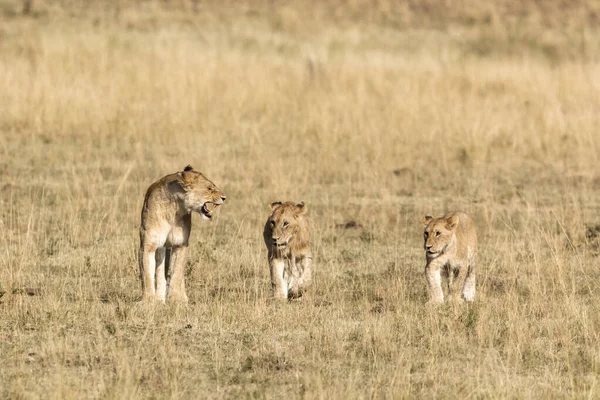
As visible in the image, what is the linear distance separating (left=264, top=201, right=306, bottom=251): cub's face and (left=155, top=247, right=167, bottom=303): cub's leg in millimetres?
852

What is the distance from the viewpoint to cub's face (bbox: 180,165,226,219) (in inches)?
359

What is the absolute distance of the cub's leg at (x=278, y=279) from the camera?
9531 millimetres

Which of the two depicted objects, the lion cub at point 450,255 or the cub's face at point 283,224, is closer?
the lion cub at point 450,255

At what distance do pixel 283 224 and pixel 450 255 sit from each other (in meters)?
1.31

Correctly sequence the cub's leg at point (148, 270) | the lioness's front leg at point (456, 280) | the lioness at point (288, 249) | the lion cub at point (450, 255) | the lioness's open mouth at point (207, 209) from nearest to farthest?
the cub's leg at point (148, 270), the lioness's open mouth at point (207, 209), the lion cub at point (450, 255), the lioness's front leg at point (456, 280), the lioness at point (288, 249)

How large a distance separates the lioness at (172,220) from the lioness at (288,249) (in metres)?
0.60

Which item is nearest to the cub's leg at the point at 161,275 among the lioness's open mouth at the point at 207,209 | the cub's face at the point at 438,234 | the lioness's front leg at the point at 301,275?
the lioness's open mouth at the point at 207,209

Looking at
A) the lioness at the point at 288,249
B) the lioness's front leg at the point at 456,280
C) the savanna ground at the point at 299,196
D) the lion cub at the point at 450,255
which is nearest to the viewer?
the savanna ground at the point at 299,196

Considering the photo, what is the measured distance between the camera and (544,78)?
22156 millimetres

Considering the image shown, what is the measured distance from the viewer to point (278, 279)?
31.3 feet

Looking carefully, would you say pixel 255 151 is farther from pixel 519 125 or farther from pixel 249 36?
pixel 249 36

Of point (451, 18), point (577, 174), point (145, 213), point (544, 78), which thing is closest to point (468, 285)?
point (145, 213)

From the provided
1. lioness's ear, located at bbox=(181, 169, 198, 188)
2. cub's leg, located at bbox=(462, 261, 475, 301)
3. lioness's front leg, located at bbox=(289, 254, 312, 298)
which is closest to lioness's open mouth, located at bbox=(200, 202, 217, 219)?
lioness's ear, located at bbox=(181, 169, 198, 188)

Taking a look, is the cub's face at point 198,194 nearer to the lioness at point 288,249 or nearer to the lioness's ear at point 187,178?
the lioness's ear at point 187,178
